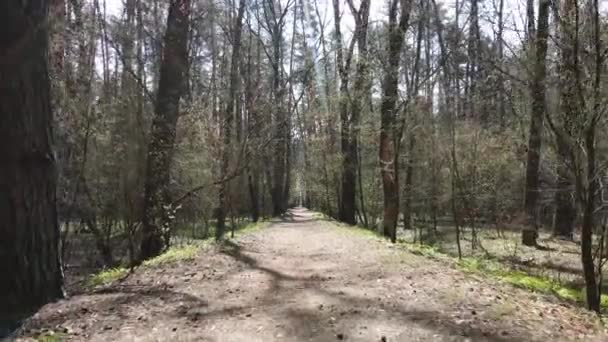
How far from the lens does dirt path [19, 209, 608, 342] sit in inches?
194

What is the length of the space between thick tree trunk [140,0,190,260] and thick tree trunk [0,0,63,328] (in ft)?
16.6

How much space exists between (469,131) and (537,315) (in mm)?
13663

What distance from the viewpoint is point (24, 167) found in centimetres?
537

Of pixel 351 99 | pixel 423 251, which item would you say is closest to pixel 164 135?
pixel 423 251

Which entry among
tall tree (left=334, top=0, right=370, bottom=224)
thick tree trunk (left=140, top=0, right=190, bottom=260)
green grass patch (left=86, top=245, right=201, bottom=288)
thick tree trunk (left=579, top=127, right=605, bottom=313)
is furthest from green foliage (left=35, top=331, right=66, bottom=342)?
tall tree (left=334, top=0, right=370, bottom=224)

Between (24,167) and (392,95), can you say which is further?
(392,95)

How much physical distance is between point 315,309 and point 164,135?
6.62m

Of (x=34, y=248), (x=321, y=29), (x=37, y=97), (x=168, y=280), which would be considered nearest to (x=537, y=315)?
(x=168, y=280)

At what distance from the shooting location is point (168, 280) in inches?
296

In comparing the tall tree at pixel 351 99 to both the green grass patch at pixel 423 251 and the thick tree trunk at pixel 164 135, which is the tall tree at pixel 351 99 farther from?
the thick tree trunk at pixel 164 135

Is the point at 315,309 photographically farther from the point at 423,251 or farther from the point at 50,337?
the point at 423,251

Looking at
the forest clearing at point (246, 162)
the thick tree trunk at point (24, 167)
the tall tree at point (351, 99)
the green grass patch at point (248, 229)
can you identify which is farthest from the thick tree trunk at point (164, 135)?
the tall tree at point (351, 99)

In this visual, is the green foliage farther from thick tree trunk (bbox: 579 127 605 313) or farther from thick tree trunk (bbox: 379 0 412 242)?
thick tree trunk (bbox: 379 0 412 242)

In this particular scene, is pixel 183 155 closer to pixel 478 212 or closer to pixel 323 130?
pixel 478 212
